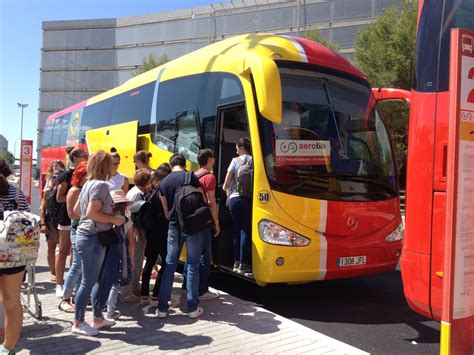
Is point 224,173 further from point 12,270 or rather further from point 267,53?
point 12,270

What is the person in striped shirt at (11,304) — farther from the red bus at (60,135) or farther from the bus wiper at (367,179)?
the red bus at (60,135)

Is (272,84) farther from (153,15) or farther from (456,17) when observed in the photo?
(153,15)

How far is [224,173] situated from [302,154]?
5.00 feet

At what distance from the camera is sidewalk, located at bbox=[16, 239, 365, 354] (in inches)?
164

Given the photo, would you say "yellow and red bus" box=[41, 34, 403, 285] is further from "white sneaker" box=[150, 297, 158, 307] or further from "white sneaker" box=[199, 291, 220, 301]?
"white sneaker" box=[150, 297, 158, 307]

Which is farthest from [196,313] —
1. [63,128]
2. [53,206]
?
[63,128]

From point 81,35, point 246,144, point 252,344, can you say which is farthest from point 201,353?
point 81,35

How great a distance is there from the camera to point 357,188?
5.75 meters

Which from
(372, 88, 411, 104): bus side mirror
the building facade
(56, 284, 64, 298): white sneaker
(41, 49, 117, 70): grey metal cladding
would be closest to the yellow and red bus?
(372, 88, 411, 104): bus side mirror

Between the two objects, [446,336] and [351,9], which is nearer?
[446,336]

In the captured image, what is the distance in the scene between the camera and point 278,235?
5387 millimetres

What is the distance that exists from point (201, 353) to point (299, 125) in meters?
3.00

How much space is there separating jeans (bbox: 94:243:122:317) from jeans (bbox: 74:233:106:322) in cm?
15

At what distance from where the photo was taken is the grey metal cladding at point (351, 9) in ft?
119
